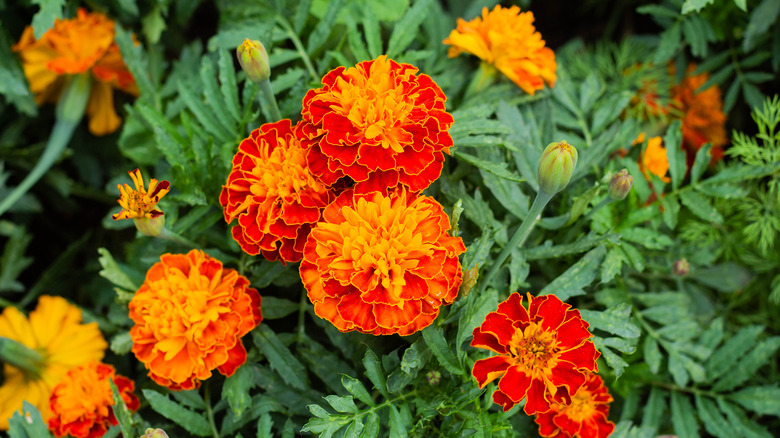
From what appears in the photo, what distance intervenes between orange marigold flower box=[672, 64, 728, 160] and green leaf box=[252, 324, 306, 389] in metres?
0.92

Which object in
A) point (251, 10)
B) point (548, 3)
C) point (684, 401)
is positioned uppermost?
point (251, 10)

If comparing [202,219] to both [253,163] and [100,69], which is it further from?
[100,69]

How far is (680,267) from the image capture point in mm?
967

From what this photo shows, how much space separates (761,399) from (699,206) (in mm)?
307

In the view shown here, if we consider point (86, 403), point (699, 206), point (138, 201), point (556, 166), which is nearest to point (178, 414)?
point (86, 403)

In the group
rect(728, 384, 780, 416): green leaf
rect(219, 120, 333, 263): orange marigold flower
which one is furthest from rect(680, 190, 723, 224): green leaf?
rect(219, 120, 333, 263): orange marigold flower

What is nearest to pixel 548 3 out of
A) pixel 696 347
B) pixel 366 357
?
pixel 696 347

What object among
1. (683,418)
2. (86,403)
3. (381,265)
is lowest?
(683,418)

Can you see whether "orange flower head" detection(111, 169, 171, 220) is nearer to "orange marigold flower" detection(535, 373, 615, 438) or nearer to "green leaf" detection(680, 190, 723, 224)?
"orange marigold flower" detection(535, 373, 615, 438)

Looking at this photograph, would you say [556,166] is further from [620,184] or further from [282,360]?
[282,360]

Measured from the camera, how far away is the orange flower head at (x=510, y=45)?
0.92 metres

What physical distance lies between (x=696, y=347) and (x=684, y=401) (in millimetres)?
92

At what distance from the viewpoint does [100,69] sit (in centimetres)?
117

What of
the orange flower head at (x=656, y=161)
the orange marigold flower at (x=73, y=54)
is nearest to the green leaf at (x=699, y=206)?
the orange flower head at (x=656, y=161)
